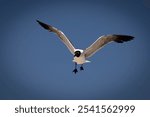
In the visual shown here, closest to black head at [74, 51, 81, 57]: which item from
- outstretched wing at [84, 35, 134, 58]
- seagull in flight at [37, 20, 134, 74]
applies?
seagull in flight at [37, 20, 134, 74]

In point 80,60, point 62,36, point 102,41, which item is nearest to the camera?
point 102,41

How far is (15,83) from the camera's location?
11195 millimetres

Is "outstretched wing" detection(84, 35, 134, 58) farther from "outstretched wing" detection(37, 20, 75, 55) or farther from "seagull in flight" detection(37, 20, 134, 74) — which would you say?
"outstretched wing" detection(37, 20, 75, 55)

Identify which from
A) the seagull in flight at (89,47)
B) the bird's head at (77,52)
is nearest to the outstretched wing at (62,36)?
the seagull in flight at (89,47)

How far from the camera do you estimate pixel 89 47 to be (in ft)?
21.9

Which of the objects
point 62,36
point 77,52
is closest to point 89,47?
point 77,52

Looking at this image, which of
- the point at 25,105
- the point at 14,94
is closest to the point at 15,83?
the point at 14,94

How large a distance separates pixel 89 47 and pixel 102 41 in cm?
24

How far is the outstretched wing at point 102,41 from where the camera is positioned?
6.22 metres

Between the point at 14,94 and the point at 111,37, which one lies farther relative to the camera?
the point at 14,94

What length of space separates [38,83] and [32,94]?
4.83 metres

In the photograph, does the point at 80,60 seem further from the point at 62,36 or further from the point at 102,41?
the point at 62,36

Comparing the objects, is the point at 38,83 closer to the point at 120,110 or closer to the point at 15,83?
the point at 15,83

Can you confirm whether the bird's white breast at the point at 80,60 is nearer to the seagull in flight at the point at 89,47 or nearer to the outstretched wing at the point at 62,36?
the seagull in flight at the point at 89,47
